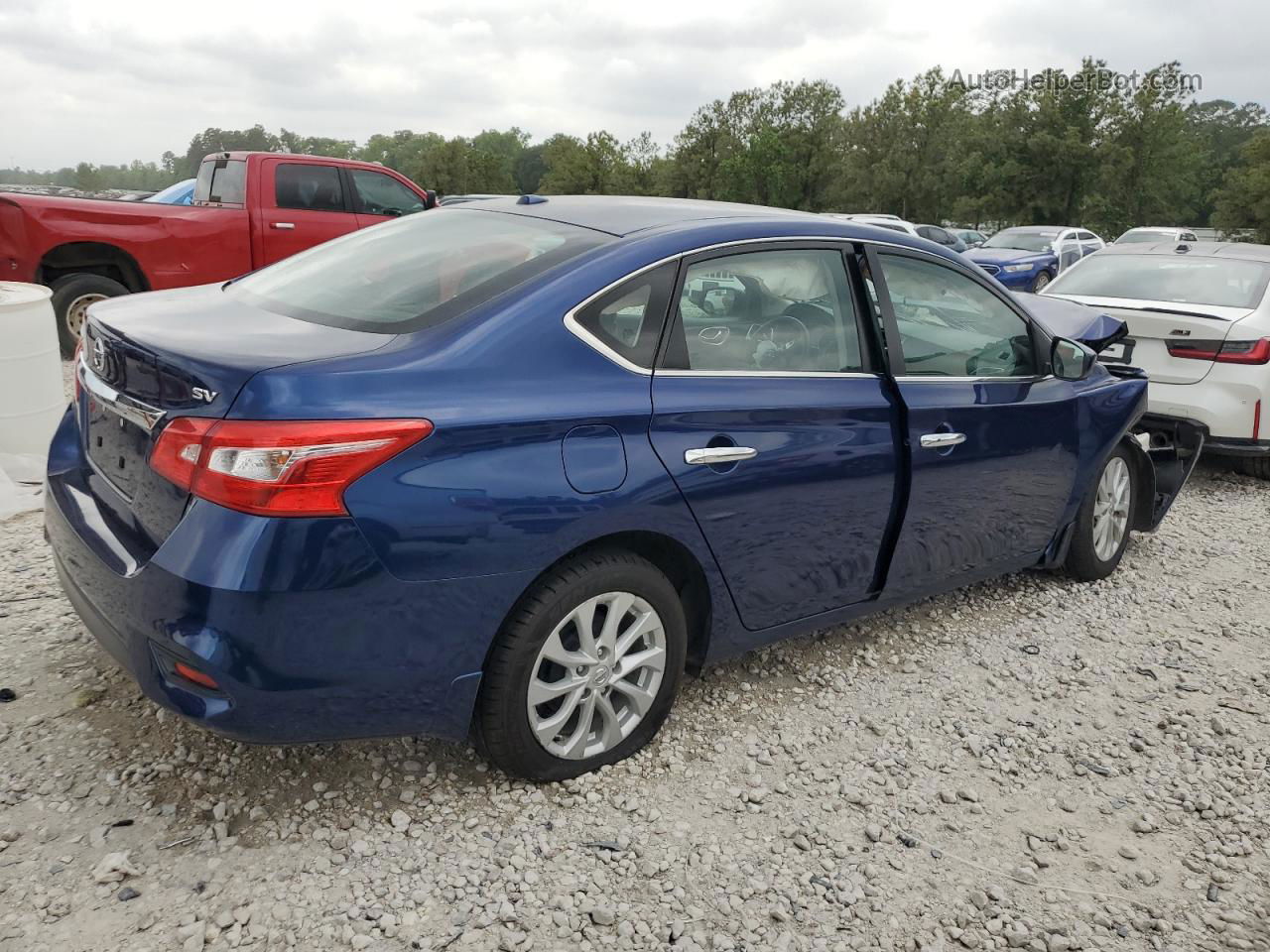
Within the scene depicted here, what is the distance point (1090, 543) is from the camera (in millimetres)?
4793

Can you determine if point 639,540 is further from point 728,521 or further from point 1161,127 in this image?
point 1161,127

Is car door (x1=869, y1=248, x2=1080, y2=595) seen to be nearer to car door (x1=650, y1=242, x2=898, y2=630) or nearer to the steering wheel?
car door (x1=650, y1=242, x2=898, y2=630)

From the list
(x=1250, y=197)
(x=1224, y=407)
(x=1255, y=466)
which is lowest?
(x=1255, y=466)

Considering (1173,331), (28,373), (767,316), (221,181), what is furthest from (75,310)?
(1173,331)

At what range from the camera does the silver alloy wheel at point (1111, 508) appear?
4820 millimetres

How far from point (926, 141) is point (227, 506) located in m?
51.6

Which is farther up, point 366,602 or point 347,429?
point 347,429

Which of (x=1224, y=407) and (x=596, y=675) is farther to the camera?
(x=1224, y=407)

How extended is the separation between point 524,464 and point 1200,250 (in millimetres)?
6877

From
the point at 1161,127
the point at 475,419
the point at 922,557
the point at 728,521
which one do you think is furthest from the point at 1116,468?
the point at 1161,127

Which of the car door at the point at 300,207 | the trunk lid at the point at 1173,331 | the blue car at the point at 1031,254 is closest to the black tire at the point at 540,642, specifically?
the trunk lid at the point at 1173,331

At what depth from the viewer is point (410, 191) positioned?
1109cm

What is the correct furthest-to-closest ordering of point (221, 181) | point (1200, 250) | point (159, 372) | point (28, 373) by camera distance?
point (221, 181) → point (1200, 250) → point (28, 373) → point (159, 372)

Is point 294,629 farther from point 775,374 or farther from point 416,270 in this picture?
point 775,374
